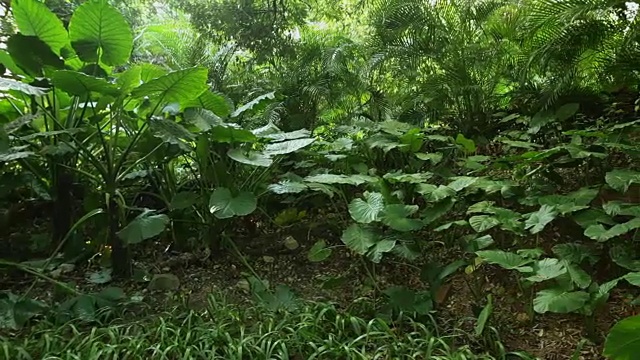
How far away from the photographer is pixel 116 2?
3.88 metres

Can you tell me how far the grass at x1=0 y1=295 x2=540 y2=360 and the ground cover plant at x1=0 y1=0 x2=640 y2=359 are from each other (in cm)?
1

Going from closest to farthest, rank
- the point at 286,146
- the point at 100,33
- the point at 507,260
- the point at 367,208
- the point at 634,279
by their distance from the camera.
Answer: the point at 634,279, the point at 507,260, the point at 367,208, the point at 100,33, the point at 286,146

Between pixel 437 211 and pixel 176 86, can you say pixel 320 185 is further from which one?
pixel 176 86

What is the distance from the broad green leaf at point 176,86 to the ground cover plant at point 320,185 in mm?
12

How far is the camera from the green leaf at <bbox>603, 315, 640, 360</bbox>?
1.34 metres

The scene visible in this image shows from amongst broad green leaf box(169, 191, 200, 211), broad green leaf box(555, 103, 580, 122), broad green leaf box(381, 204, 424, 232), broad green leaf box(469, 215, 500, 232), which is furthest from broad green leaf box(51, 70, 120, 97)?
broad green leaf box(555, 103, 580, 122)

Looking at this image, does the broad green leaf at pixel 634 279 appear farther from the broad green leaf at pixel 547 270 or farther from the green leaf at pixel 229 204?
the green leaf at pixel 229 204

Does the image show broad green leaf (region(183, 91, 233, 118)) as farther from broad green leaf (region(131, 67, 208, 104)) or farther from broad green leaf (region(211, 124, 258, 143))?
broad green leaf (region(211, 124, 258, 143))

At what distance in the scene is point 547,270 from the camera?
5.86 ft

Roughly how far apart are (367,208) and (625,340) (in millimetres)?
1133

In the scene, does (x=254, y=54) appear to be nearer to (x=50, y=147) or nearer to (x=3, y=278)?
(x=50, y=147)

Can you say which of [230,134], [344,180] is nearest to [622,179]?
[344,180]

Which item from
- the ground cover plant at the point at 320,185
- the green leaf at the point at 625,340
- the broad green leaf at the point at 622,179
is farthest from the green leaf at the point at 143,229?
the broad green leaf at the point at 622,179

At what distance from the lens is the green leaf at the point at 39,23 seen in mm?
2498
